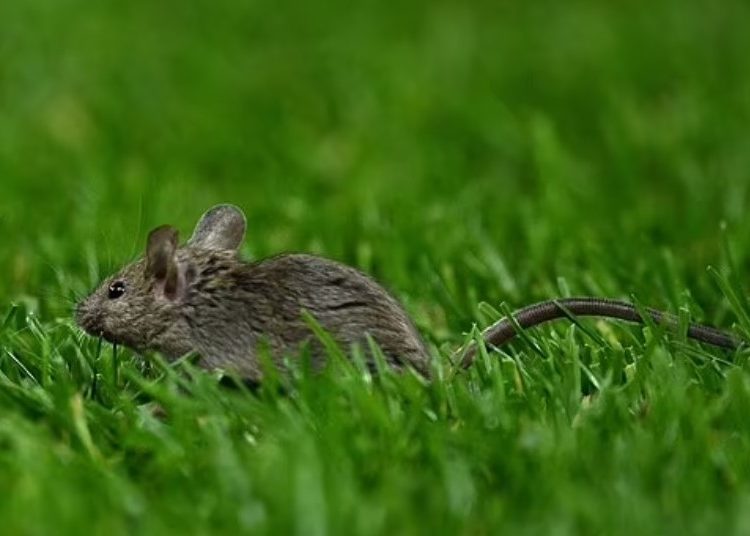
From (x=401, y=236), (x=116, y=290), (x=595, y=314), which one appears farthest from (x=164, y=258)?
(x=401, y=236)

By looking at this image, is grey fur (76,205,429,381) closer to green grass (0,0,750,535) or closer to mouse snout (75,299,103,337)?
mouse snout (75,299,103,337)

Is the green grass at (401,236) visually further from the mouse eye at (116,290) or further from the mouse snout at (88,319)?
the mouse eye at (116,290)

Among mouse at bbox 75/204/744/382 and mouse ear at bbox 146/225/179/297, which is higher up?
mouse ear at bbox 146/225/179/297

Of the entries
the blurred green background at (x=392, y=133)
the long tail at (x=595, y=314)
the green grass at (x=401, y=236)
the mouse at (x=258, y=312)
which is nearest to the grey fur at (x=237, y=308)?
the mouse at (x=258, y=312)

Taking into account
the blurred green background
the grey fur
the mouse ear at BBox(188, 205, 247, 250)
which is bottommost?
the blurred green background

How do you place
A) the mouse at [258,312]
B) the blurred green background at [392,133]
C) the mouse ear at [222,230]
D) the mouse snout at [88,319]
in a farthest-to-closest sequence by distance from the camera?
the blurred green background at [392,133], the mouse ear at [222,230], the mouse snout at [88,319], the mouse at [258,312]

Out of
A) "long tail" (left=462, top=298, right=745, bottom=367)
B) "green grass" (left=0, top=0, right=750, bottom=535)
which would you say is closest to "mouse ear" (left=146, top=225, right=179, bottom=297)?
"green grass" (left=0, top=0, right=750, bottom=535)

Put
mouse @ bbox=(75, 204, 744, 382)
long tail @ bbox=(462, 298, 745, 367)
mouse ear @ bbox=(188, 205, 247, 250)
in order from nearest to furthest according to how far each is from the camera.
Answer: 1. mouse @ bbox=(75, 204, 744, 382)
2. long tail @ bbox=(462, 298, 745, 367)
3. mouse ear @ bbox=(188, 205, 247, 250)

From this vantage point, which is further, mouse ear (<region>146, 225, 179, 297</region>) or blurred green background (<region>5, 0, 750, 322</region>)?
blurred green background (<region>5, 0, 750, 322</region>)

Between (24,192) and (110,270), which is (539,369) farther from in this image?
(24,192)
